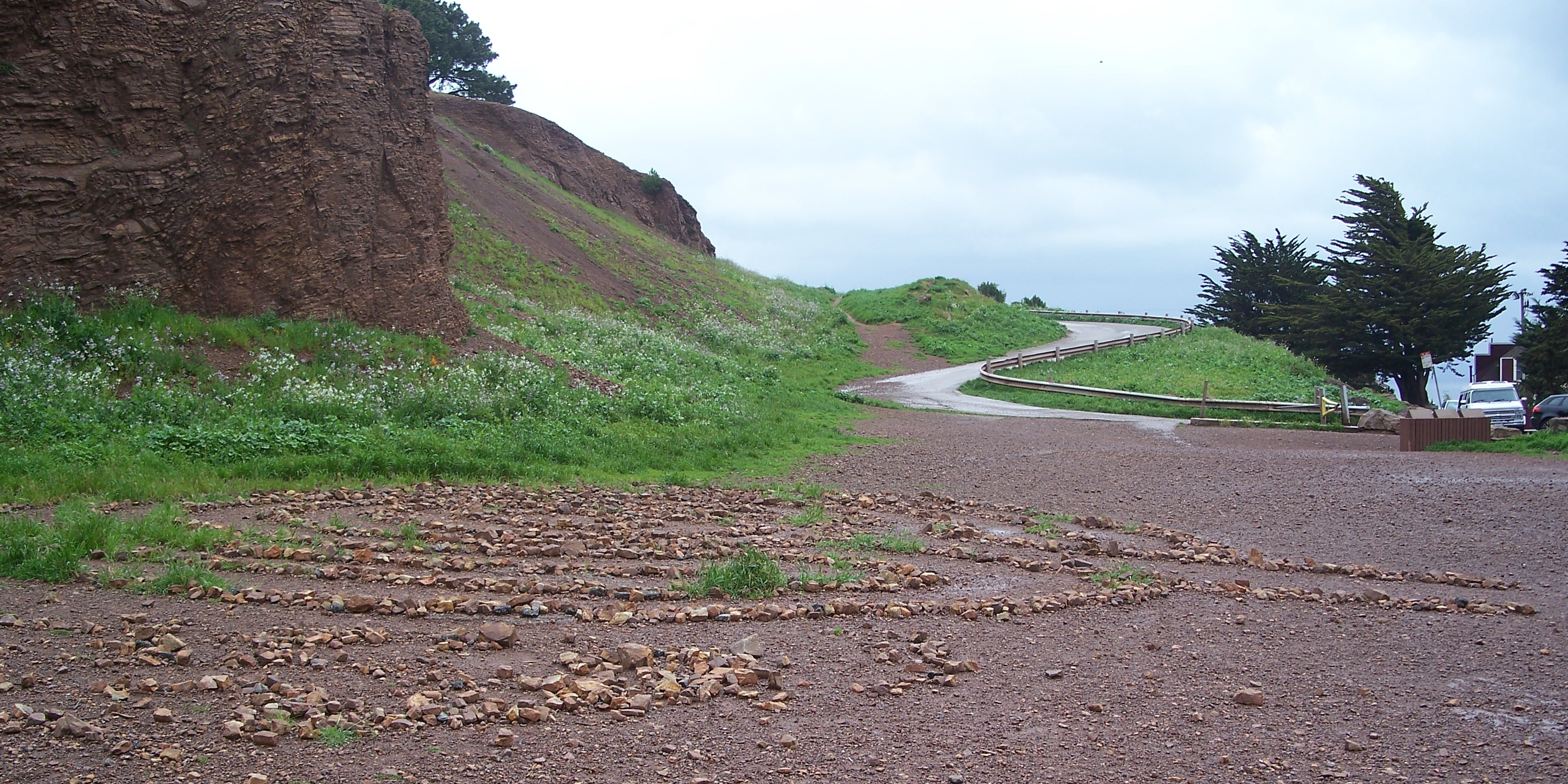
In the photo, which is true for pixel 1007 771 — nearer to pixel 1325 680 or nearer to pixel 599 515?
pixel 1325 680

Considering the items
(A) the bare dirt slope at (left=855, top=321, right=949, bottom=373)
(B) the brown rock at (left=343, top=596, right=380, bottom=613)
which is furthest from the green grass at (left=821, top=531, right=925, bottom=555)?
(A) the bare dirt slope at (left=855, top=321, right=949, bottom=373)

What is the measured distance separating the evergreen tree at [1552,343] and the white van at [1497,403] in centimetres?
473

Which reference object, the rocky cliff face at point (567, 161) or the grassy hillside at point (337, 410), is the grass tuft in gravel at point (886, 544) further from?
the rocky cliff face at point (567, 161)

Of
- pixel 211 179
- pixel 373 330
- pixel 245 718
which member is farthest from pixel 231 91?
pixel 245 718

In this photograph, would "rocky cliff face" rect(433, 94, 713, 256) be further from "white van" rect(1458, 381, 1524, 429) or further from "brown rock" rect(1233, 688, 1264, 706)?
"brown rock" rect(1233, 688, 1264, 706)

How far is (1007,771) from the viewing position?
486 cm

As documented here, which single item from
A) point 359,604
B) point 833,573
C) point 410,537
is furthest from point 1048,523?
point 359,604

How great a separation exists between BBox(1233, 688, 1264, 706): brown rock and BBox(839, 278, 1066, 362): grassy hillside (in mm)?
42004

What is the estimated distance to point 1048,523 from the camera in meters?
12.2

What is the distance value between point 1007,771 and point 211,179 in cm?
1795

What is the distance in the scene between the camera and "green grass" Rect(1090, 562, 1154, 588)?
8.88 meters

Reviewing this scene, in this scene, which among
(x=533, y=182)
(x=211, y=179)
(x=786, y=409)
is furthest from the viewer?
(x=533, y=182)

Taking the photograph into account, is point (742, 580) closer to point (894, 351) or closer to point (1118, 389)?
point (1118, 389)

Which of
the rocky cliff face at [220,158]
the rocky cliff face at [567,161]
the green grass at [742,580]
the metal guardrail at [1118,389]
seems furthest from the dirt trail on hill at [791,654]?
the rocky cliff face at [567,161]
